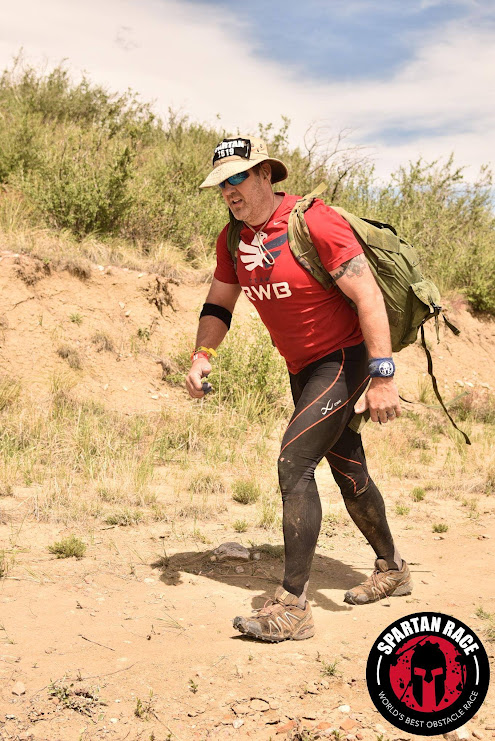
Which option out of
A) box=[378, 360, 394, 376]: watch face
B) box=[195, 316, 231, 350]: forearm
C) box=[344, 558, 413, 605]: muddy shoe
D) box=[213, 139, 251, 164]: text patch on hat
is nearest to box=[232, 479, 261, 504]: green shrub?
box=[344, 558, 413, 605]: muddy shoe

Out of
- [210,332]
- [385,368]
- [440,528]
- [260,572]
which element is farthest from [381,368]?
[440,528]

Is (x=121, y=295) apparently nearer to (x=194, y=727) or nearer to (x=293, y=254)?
(x=293, y=254)

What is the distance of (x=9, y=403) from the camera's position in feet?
22.8

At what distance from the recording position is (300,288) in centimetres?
357

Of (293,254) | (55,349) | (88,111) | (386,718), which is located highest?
(88,111)

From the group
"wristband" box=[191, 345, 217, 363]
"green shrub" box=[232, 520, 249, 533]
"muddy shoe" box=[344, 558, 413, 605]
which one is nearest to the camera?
"wristband" box=[191, 345, 217, 363]

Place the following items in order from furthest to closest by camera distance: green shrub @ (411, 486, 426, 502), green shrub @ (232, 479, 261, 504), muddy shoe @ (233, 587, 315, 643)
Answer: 1. green shrub @ (411, 486, 426, 502)
2. green shrub @ (232, 479, 261, 504)
3. muddy shoe @ (233, 587, 315, 643)

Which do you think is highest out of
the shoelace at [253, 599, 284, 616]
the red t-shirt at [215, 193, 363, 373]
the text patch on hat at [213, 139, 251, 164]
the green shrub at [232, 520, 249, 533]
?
the text patch on hat at [213, 139, 251, 164]

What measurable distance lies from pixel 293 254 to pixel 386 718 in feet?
6.65

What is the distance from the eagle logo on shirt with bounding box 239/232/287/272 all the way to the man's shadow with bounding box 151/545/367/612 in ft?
6.03

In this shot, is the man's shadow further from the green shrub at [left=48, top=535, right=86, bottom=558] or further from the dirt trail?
the green shrub at [left=48, top=535, right=86, bottom=558]

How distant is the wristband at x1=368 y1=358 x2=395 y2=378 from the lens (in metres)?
3.42

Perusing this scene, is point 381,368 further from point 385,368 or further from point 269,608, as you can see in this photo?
point 269,608

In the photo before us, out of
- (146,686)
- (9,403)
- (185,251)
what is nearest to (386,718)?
(146,686)
